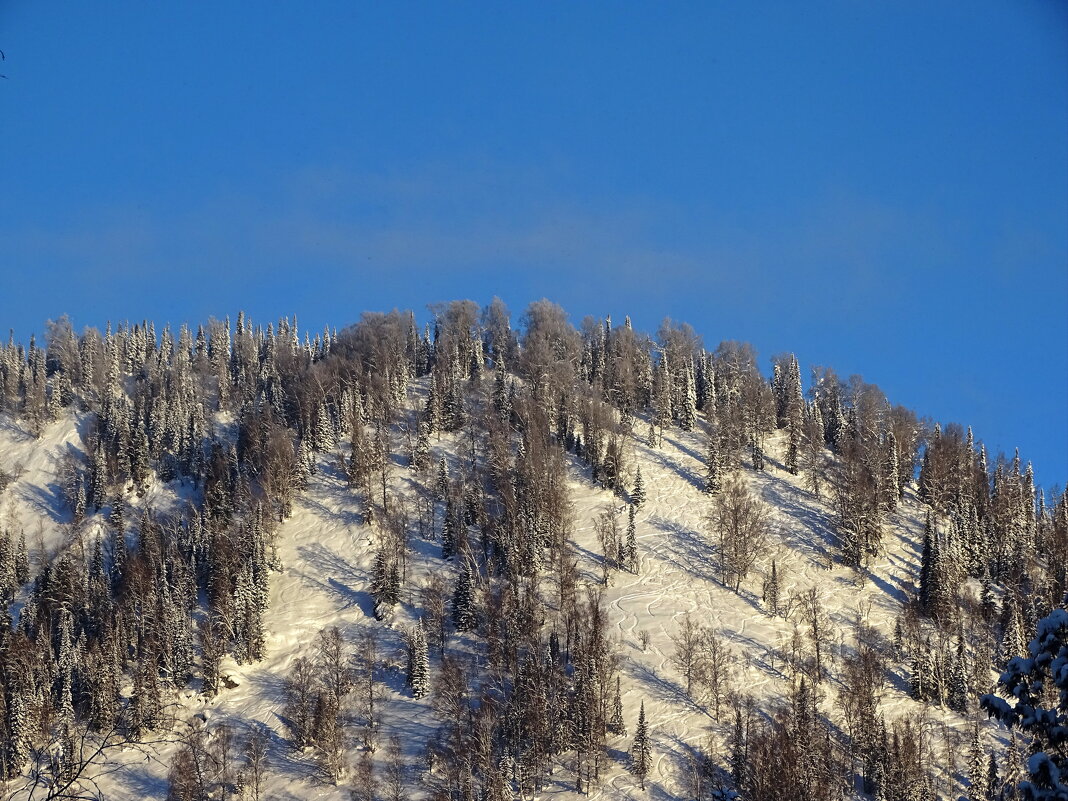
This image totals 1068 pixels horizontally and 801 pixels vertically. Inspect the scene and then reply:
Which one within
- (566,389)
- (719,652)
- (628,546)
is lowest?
(719,652)

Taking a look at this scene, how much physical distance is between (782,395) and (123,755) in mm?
113154

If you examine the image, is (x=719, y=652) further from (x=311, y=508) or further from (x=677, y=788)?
(x=311, y=508)

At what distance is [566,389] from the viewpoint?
151 m

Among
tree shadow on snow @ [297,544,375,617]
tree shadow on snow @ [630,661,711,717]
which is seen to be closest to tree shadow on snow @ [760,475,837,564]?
tree shadow on snow @ [630,661,711,717]

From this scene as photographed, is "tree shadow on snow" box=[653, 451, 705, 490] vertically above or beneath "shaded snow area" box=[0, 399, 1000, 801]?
above

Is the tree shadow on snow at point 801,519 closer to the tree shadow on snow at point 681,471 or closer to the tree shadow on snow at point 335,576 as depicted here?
the tree shadow on snow at point 681,471

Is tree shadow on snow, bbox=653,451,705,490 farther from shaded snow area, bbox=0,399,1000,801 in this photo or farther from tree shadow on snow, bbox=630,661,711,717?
tree shadow on snow, bbox=630,661,711,717

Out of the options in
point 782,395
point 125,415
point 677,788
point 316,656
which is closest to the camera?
point 677,788

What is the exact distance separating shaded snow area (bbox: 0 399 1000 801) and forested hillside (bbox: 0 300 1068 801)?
0.39 m

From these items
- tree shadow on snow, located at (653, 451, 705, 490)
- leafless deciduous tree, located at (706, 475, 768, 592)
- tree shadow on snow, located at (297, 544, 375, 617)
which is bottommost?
tree shadow on snow, located at (297, 544, 375, 617)

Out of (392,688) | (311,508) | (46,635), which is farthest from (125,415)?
(392,688)

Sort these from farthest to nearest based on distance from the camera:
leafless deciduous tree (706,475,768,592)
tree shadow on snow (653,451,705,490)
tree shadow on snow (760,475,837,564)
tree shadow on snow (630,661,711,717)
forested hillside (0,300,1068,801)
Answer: tree shadow on snow (653,451,705,490) → tree shadow on snow (760,475,837,564) → leafless deciduous tree (706,475,768,592) → tree shadow on snow (630,661,711,717) → forested hillside (0,300,1068,801)

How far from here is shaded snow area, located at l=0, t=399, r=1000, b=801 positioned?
81812 mm

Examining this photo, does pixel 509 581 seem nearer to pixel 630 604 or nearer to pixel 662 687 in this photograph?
pixel 630 604
